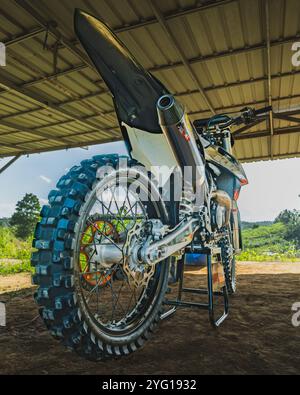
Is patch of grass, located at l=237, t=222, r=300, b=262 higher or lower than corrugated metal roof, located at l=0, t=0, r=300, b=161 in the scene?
lower

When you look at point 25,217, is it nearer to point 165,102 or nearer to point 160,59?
point 160,59

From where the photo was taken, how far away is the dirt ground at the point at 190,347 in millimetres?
1629

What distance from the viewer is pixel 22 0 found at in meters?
3.51

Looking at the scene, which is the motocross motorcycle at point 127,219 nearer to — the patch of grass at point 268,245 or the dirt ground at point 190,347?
the dirt ground at point 190,347

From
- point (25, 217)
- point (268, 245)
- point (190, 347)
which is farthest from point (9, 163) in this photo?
point (268, 245)

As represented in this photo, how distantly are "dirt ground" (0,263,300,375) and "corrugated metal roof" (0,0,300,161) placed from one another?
3480 millimetres

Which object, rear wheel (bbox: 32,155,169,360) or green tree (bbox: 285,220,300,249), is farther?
green tree (bbox: 285,220,300,249)

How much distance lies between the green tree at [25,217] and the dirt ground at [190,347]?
1216 centimetres

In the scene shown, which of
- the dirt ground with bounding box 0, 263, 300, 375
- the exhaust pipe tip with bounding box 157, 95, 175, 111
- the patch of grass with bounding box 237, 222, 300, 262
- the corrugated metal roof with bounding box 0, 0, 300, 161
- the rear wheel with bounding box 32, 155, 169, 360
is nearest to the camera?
the rear wheel with bounding box 32, 155, 169, 360

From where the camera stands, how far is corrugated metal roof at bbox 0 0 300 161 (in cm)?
372

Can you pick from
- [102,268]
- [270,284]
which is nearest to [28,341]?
[102,268]

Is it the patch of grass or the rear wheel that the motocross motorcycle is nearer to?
the rear wheel

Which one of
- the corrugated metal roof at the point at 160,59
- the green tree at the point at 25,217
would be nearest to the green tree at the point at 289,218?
the corrugated metal roof at the point at 160,59

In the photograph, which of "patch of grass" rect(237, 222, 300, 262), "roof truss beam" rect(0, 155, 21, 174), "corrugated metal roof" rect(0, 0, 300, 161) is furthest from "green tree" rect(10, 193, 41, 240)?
"patch of grass" rect(237, 222, 300, 262)
